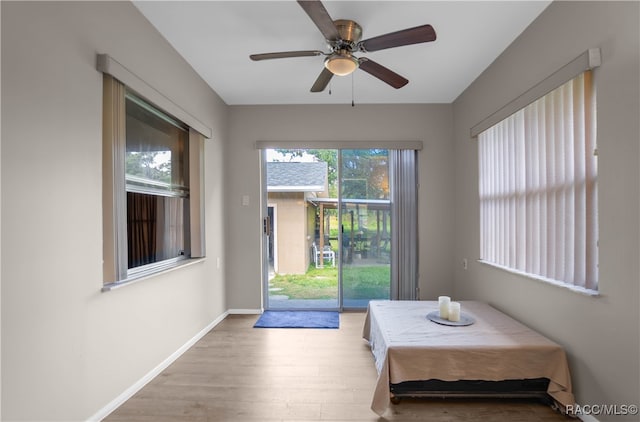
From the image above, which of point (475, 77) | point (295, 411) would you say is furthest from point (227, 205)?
point (475, 77)

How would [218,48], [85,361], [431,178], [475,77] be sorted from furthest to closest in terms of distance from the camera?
[431,178]
[475,77]
[218,48]
[85,361]

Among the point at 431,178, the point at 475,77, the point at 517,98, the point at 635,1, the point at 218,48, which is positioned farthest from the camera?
the point at 431,178

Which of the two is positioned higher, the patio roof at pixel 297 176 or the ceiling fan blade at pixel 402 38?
the ceiling fan blade at pixel 402 38

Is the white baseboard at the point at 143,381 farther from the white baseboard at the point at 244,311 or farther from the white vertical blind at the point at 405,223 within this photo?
the white vertical blind at the point at 405,223

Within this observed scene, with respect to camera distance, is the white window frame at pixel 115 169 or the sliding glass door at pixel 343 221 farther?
the sliding glass door at pixel 343 221

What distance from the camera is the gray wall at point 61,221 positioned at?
1.35 metres

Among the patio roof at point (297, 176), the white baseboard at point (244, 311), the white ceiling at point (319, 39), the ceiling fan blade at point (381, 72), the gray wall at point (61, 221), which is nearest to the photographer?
the gray wall at point (61, 221)

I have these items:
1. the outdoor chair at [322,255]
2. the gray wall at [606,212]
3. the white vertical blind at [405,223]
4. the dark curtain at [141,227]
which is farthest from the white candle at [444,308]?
the dark curtain at [141,227]

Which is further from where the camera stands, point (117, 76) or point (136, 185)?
point (136, 185)

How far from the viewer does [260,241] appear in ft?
13.1

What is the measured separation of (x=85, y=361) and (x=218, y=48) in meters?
2.49

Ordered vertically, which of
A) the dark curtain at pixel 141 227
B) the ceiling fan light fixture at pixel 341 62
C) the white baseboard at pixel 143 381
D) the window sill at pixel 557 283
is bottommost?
the white baseboard at pixel 143 381

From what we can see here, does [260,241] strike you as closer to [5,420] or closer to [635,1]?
[5,420]

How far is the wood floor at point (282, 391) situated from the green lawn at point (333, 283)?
1.06 meters
